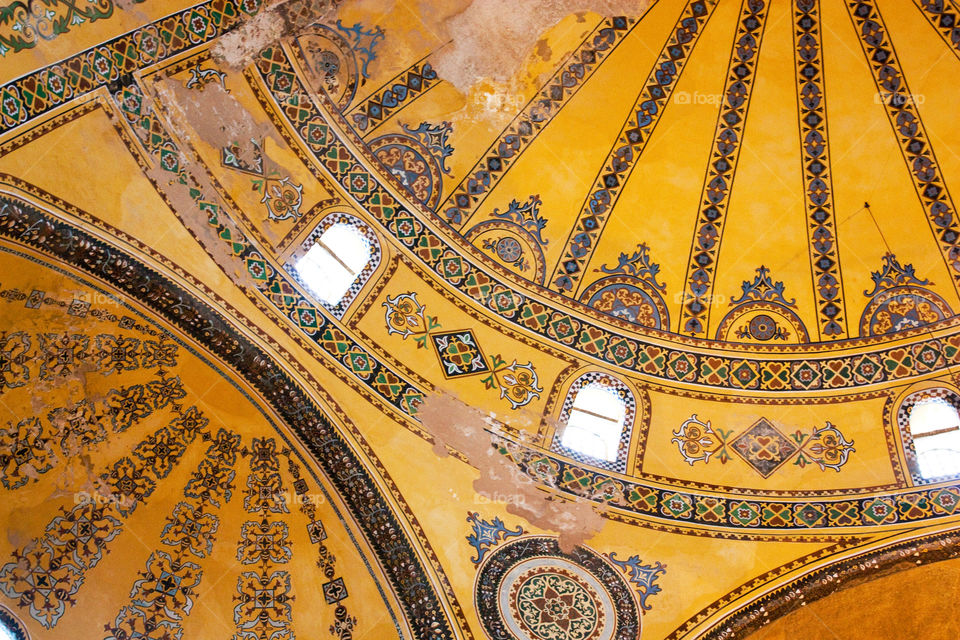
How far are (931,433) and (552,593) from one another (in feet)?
14.9

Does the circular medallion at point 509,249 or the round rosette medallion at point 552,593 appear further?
the circular medallion at point 509,249

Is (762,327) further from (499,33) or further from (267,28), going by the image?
(267,28)

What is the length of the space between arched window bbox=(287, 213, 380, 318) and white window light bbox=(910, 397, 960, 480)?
20.6 ft

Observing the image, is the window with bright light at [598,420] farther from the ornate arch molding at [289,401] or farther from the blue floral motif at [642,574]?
the ornate arch molding at [289,401]

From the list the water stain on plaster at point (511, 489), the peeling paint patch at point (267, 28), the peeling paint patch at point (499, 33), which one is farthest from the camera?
the peeling paint patch at point (499, 33)

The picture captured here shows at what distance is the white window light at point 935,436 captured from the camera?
11.6m

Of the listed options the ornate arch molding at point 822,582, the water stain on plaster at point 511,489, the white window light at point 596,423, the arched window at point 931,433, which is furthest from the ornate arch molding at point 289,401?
the arched window at point 931,433

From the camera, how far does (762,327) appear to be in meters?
12.6

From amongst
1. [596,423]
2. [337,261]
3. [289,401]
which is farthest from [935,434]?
[289,401]

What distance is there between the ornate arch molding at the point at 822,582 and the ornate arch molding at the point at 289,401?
2.79 meters

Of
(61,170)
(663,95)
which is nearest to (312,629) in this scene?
(61,170)

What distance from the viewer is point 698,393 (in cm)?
1220

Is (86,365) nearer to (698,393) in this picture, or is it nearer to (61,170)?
(61,170)

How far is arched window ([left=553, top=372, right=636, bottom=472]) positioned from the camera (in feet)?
39.0
